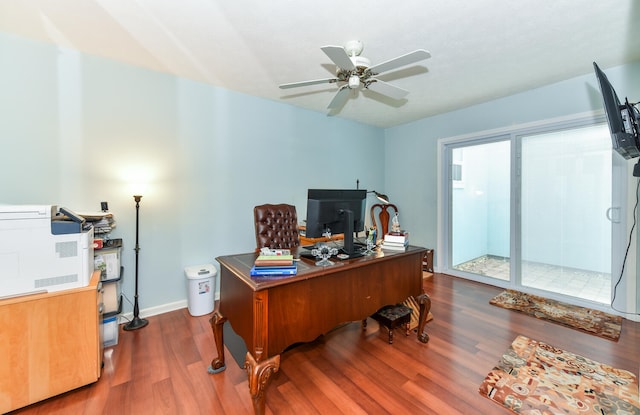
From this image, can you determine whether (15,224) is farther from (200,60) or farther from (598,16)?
(598,16)

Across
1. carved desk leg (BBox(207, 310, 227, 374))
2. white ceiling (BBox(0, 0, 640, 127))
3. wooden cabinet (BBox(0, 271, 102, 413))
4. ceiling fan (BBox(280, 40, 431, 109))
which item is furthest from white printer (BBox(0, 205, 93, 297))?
ceiling fan (BBox(280, 40, 431, 109))

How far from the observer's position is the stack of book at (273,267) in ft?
4.79

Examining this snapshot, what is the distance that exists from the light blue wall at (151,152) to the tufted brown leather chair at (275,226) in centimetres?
84

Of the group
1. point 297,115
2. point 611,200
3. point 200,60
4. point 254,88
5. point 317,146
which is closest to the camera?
point 200,60

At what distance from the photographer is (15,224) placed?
1.50m

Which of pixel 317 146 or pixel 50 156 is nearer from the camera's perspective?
pixel 50 156

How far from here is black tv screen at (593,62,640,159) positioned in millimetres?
1844

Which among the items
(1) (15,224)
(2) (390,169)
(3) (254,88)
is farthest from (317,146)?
(1) (15,224)

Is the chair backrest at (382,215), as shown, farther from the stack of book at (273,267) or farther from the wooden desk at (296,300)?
Result: the stack of book at (273,267)

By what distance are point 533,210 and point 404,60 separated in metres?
2.93

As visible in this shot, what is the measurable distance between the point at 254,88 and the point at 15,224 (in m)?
2.46

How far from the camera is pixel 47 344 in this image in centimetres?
156

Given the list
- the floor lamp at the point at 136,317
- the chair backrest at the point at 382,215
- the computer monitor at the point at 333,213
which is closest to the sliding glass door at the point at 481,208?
the chair backrest at the point at 382,215

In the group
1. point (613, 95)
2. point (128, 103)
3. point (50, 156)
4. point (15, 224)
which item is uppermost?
point (128, 103)
